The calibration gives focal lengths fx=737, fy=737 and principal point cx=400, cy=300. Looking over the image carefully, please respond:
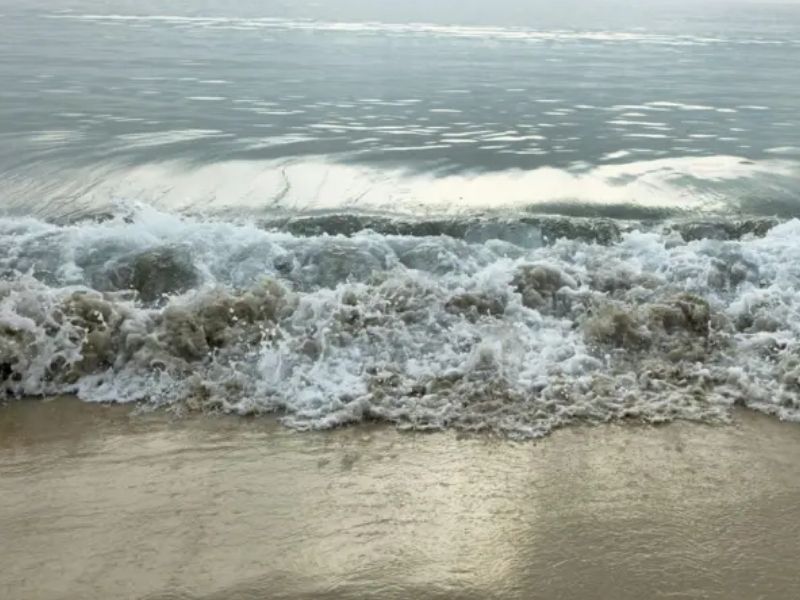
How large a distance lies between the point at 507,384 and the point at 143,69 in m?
14.0

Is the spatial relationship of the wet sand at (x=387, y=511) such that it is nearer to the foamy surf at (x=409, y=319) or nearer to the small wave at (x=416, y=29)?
the foamy surf at (x=409, y=319)

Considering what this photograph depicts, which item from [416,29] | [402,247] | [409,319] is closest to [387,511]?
[409,319]

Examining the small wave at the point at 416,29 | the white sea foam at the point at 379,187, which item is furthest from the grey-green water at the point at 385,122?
the small wave at the point at 416,29

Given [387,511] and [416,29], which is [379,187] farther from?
[416,29]

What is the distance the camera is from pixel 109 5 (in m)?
34.2

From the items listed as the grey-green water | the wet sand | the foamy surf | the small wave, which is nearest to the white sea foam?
the grey-green water

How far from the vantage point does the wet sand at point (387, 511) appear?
3051mm

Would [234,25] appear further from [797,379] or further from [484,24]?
[797,379]

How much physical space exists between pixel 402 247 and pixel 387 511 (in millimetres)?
3653

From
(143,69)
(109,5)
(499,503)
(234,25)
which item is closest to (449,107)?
(143,69)

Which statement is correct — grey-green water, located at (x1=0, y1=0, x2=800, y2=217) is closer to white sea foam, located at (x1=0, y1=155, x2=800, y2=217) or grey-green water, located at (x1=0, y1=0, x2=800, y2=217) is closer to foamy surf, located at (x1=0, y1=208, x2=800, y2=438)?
white sea foam, located at (x1=0, y1=155, x2=800, y2=217)

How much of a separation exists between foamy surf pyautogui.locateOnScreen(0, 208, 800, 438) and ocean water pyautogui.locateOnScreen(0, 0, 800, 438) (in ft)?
0.07

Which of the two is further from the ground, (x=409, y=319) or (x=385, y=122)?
(x=385, y=122)

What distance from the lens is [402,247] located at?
6824 mm
